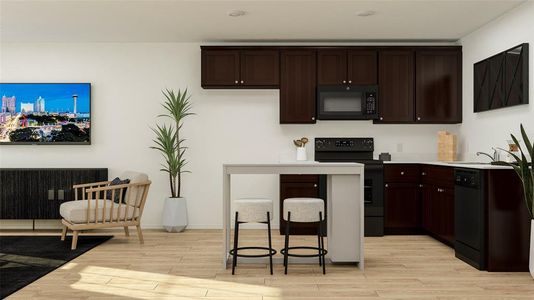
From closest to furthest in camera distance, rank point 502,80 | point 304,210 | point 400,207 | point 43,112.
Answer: point 304,210 → point 502,80 → point 400,207 → point 43,112

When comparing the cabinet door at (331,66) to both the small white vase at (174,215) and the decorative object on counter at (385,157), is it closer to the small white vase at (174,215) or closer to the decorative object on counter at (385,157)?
the decorative object on counter at (385,157)

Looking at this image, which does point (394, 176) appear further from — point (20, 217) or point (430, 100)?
point (20, 217)

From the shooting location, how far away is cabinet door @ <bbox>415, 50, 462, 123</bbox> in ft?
23.8

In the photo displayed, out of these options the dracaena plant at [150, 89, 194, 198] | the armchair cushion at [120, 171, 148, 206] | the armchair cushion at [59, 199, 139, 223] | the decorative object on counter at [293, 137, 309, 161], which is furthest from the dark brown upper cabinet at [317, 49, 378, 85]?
the armchair cushion at [59, 199, 139, 223]

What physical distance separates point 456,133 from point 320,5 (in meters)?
3.02

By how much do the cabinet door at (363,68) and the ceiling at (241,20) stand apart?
239mm

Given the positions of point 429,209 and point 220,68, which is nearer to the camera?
point 429,209

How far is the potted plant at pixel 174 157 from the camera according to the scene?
715cm

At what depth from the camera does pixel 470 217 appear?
5039 mm

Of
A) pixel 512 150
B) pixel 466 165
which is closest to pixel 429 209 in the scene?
pixel 466 165

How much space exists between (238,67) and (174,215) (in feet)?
6.87

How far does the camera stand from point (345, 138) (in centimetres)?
750

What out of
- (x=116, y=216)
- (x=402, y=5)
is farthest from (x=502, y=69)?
(x=116, y=216)

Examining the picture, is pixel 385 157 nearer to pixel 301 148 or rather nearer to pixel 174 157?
pixel 301 148
